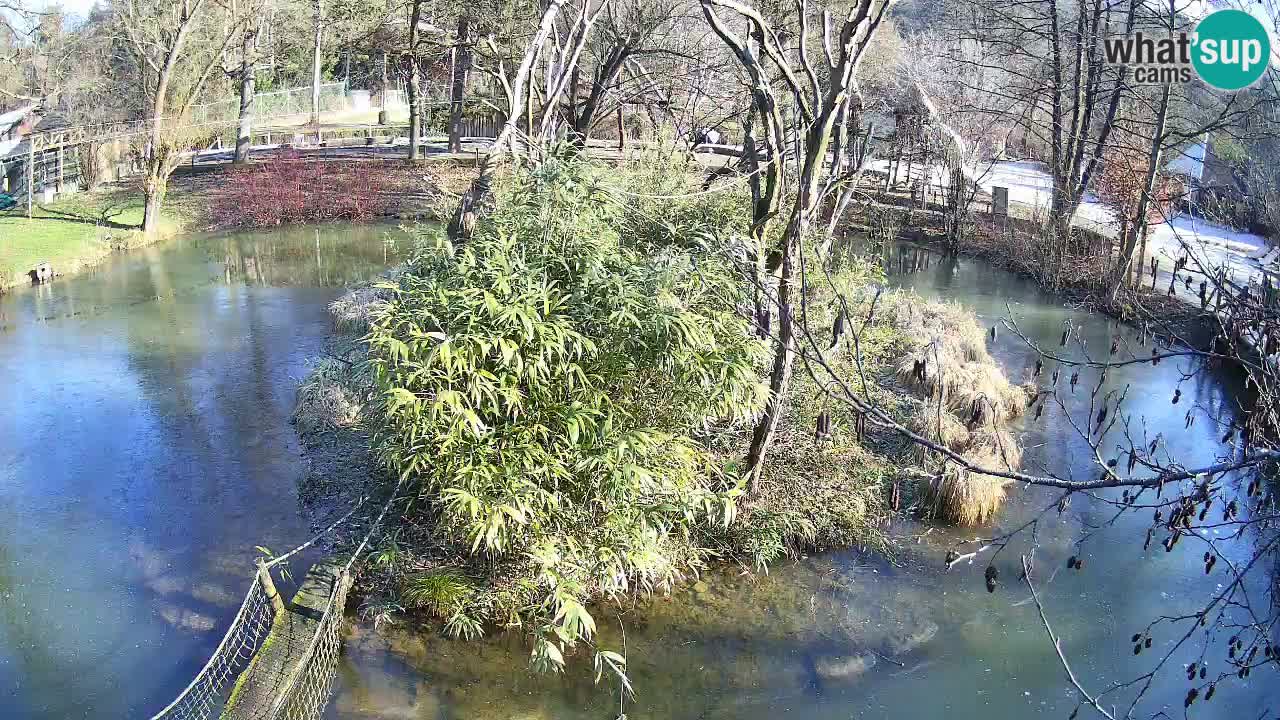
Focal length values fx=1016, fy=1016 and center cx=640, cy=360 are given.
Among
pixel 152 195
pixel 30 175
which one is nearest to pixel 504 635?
pixel 152 195

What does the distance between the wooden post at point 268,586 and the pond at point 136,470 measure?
780mm

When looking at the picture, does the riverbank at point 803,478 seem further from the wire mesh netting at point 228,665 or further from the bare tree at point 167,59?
the bare tree at point 167,59

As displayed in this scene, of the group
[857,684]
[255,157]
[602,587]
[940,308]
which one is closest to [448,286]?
[602,587]

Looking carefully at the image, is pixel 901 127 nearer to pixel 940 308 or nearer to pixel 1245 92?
pixel 1245 92

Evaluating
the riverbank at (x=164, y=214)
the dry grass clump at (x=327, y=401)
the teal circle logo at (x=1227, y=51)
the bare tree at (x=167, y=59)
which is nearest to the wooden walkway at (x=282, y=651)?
the dry grass clump at (x=327, y=401)

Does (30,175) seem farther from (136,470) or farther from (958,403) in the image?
(958,403)

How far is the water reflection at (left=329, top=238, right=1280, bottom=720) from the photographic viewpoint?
623 centimetres

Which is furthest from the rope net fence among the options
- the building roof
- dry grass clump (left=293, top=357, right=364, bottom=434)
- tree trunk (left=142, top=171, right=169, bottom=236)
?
the building roof

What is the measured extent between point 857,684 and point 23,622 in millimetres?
5591

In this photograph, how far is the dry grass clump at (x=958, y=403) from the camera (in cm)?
841

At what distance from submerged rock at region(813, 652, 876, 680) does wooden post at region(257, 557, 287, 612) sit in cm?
341

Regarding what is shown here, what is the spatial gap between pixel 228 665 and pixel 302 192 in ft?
57.1

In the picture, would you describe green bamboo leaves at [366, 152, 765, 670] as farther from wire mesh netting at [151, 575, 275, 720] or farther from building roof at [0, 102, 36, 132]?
building roof at [0, 102, 36, 132]

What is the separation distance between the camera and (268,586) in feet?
19.8
